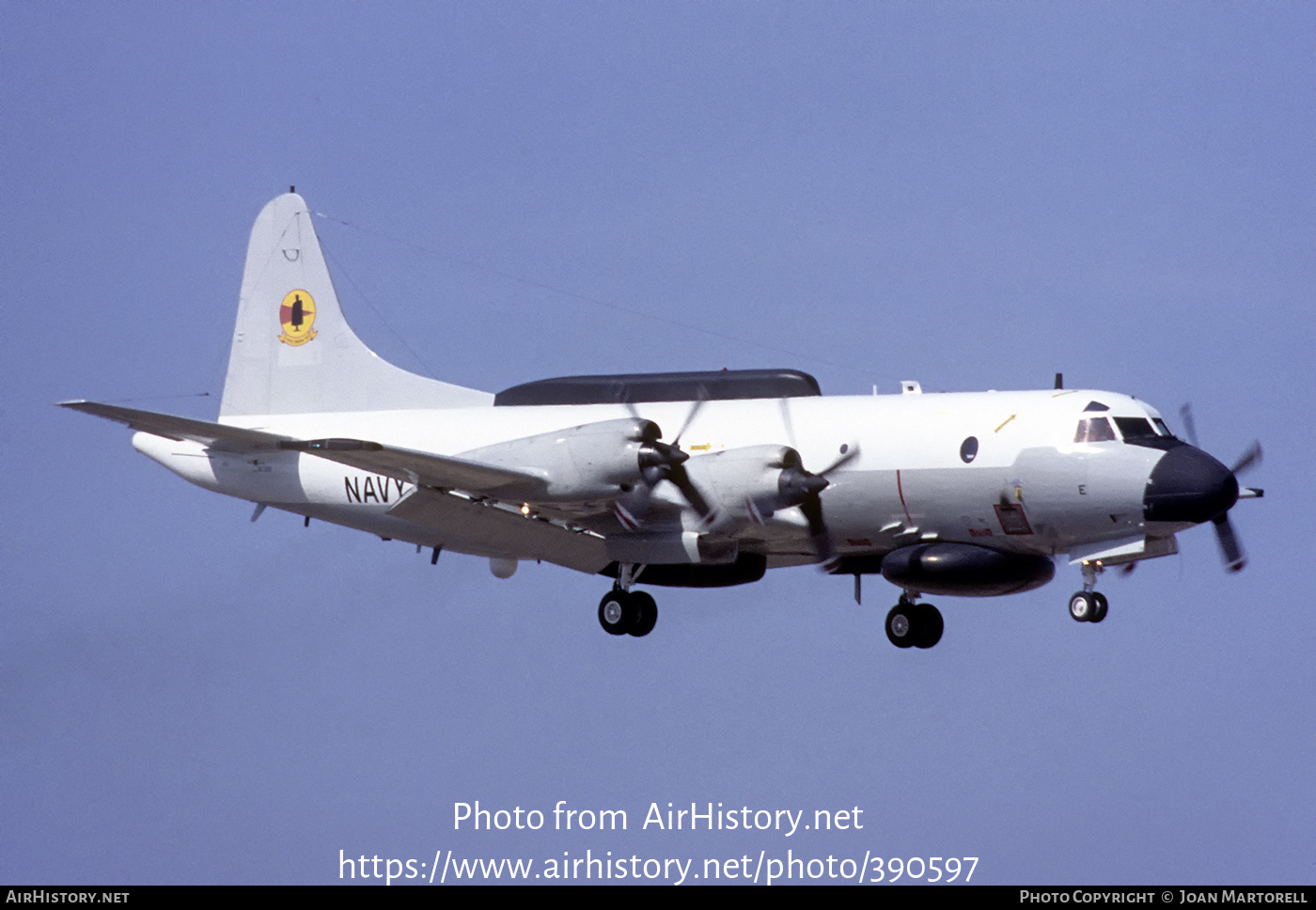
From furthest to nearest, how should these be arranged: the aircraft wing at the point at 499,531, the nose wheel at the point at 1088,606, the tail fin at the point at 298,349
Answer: the tail fin at the point at 298,349, the aircraft wing at the point at 499,531, the nose wheel at the point at 1088,606

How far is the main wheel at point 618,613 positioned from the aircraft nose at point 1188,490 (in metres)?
8.21

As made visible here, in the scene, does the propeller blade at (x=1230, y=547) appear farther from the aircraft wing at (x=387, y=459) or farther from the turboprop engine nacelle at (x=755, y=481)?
the aircraft wing at (x=387, y=459)

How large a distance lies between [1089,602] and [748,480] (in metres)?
5.11

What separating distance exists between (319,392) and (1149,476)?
14.2 metres

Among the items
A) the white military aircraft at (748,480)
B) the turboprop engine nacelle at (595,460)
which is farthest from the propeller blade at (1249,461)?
the turboprop engine nacelle at (595,460)

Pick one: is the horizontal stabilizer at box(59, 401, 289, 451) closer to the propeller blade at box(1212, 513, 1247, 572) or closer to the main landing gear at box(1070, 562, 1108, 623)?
the main landing gear at box(1070, 562, 1108, 623)

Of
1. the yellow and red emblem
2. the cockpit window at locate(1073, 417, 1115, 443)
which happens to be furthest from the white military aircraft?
the yellow and red emblem

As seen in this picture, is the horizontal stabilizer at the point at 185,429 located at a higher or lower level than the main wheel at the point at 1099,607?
higher

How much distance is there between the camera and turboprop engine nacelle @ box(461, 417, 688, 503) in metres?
27.7

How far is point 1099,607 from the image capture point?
90.8ft

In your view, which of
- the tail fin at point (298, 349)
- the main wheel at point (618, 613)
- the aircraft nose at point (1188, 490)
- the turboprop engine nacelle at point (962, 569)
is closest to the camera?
the aircraft nose at point (1188, 490)

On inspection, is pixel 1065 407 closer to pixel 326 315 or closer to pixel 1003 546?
pixel 1003 546

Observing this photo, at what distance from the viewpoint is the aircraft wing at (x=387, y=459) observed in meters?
27.2

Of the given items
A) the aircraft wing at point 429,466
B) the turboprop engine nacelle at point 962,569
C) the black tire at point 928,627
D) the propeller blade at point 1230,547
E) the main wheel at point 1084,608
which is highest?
the aircraft wing at point 429,466
